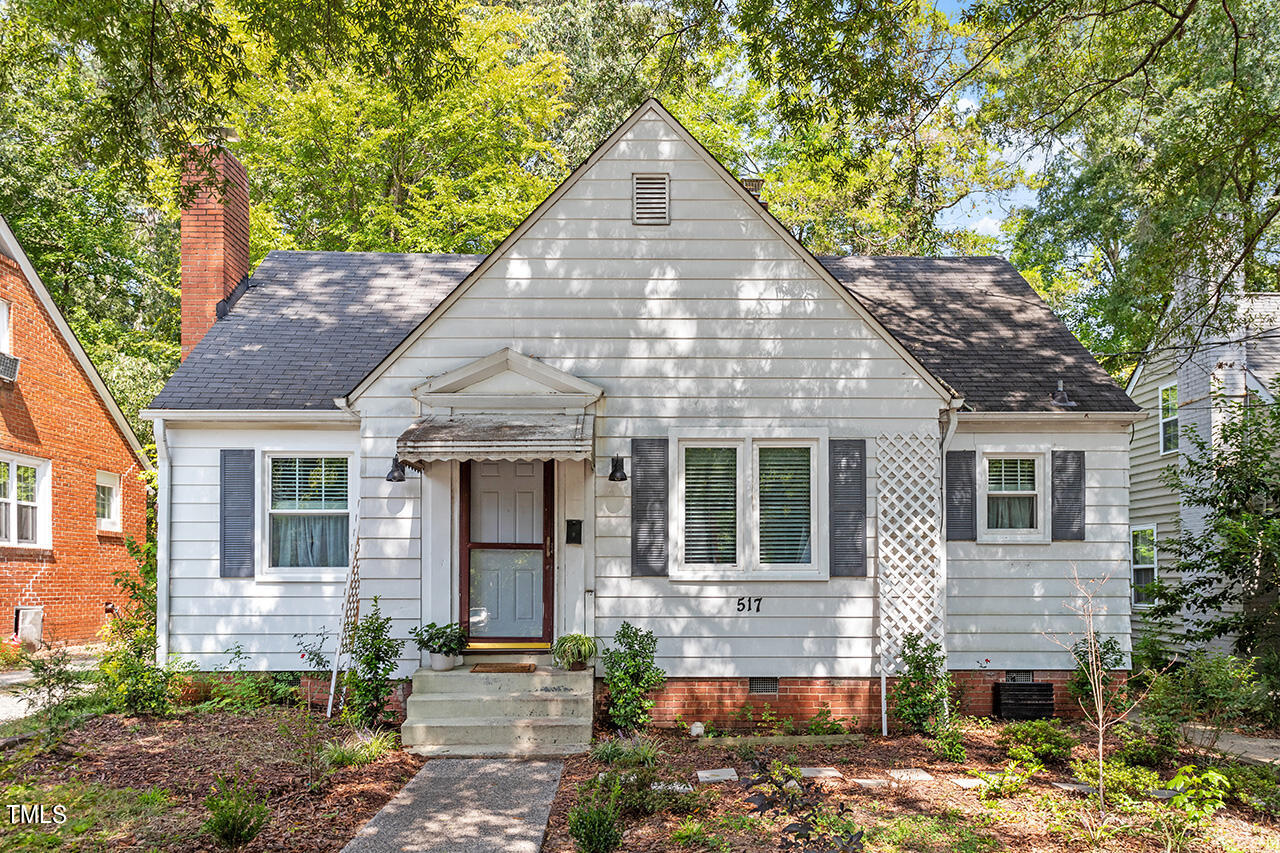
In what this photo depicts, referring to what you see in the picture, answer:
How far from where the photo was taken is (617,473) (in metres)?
9.05

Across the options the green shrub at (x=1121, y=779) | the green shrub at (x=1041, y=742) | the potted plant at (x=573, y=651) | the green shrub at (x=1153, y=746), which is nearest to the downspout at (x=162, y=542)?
the potted plant at (x=573, y=651)

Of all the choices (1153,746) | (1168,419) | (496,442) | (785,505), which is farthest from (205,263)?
(1168,419)

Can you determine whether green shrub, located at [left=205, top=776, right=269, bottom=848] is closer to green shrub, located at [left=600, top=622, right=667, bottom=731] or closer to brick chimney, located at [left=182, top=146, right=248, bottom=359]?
green shrub, located at [left=600, top=622, right=667, bottom=731]

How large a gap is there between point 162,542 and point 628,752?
5.86m

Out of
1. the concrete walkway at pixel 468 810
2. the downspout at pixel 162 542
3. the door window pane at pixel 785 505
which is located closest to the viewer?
the concrete walkway at pixel 468 810

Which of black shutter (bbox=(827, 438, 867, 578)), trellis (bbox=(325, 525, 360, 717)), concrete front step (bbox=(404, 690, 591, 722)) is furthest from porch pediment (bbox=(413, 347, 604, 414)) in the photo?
concrete front step (bbox=(404, 690, 591, 722))

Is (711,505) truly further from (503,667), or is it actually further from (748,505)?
(503,667)

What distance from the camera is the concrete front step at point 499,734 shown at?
8352 millimetres

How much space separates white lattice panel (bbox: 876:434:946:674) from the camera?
9.16 m

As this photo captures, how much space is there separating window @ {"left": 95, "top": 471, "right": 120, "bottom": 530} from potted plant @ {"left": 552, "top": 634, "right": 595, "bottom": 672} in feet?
42.6

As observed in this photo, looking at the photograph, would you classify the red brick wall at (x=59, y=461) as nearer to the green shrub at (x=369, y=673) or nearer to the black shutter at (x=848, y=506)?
the green shrub at (x=369, y=673)

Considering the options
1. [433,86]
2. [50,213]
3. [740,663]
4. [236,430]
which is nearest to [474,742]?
[740,663]

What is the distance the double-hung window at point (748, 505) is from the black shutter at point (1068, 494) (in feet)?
9.87

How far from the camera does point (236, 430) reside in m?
10.1
